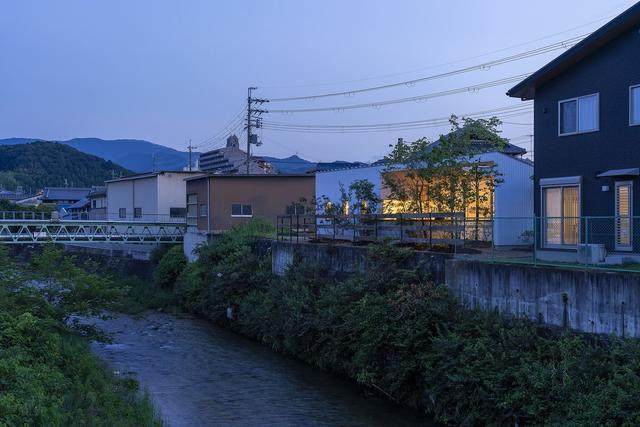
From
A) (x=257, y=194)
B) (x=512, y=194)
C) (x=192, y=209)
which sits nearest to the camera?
(x=512, y=194)

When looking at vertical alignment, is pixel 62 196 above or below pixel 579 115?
below

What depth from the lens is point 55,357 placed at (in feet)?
44.8

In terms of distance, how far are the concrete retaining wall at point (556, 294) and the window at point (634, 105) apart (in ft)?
18.1

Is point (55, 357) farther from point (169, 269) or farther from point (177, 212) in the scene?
point (177, 212)

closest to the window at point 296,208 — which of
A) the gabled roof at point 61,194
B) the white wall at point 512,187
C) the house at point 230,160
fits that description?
the white wall at point 512,187

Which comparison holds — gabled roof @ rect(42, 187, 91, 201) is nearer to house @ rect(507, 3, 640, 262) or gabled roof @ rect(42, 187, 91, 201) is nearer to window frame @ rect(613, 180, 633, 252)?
house @ rect(507, 3, 640, 262)

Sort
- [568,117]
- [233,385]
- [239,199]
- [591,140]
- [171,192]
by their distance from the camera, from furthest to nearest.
→ [171,192] < [239,199] < [568,117] < [591,140] < [233,385]

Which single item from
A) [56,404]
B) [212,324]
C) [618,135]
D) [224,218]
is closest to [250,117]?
[224,218]

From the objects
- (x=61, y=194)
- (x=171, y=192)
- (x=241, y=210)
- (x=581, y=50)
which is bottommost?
(x=241, y=210)

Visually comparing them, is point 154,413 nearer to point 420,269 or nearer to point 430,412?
point 430,412

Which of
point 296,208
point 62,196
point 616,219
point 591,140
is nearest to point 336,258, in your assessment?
point 591,140

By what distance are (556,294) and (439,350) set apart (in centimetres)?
279

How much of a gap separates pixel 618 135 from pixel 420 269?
630cm

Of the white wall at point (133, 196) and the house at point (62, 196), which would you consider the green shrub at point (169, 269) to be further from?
the house at point (62, 196)
